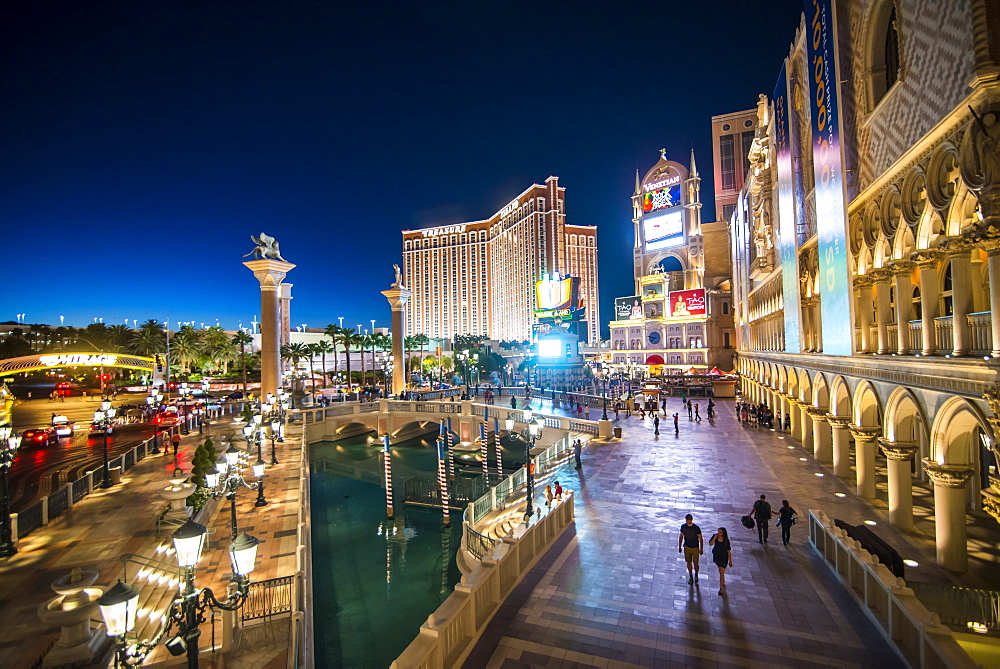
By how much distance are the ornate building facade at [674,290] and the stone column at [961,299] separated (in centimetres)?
5817

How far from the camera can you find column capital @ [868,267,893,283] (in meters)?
12.5

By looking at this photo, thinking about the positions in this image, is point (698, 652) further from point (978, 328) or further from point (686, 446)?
point (686, 446)

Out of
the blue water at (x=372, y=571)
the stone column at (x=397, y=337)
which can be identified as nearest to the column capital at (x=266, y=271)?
the stone column at (x=397, y=337)

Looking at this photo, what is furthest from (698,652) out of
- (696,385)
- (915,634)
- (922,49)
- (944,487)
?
(696,385)

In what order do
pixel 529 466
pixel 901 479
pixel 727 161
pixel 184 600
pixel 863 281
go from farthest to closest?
pixel 727 161 → pixel 863 281 → pixel 529 466 → pixel 901 479 → pixel 184 600

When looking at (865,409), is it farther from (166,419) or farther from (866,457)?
(166,419)

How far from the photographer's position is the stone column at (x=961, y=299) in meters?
9.16

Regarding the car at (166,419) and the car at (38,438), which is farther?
the car at (166,419)

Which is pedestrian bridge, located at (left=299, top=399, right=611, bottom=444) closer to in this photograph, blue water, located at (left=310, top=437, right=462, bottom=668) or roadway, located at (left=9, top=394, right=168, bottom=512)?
blue water, located at (left=310, top=437, right=462, bottom=668)

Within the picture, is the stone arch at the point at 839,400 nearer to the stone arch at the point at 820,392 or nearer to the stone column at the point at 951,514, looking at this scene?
the stone arch at the point at 820,392

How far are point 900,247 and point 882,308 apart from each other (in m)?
2.10

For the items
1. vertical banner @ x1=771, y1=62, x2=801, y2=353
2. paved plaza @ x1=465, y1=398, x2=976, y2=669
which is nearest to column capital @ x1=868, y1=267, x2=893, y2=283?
paved plaza @ x1=465, y1=398, x2=976, y2=669

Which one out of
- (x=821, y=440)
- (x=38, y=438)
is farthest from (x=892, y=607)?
(x=38, y=438)

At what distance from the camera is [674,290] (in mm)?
77312
